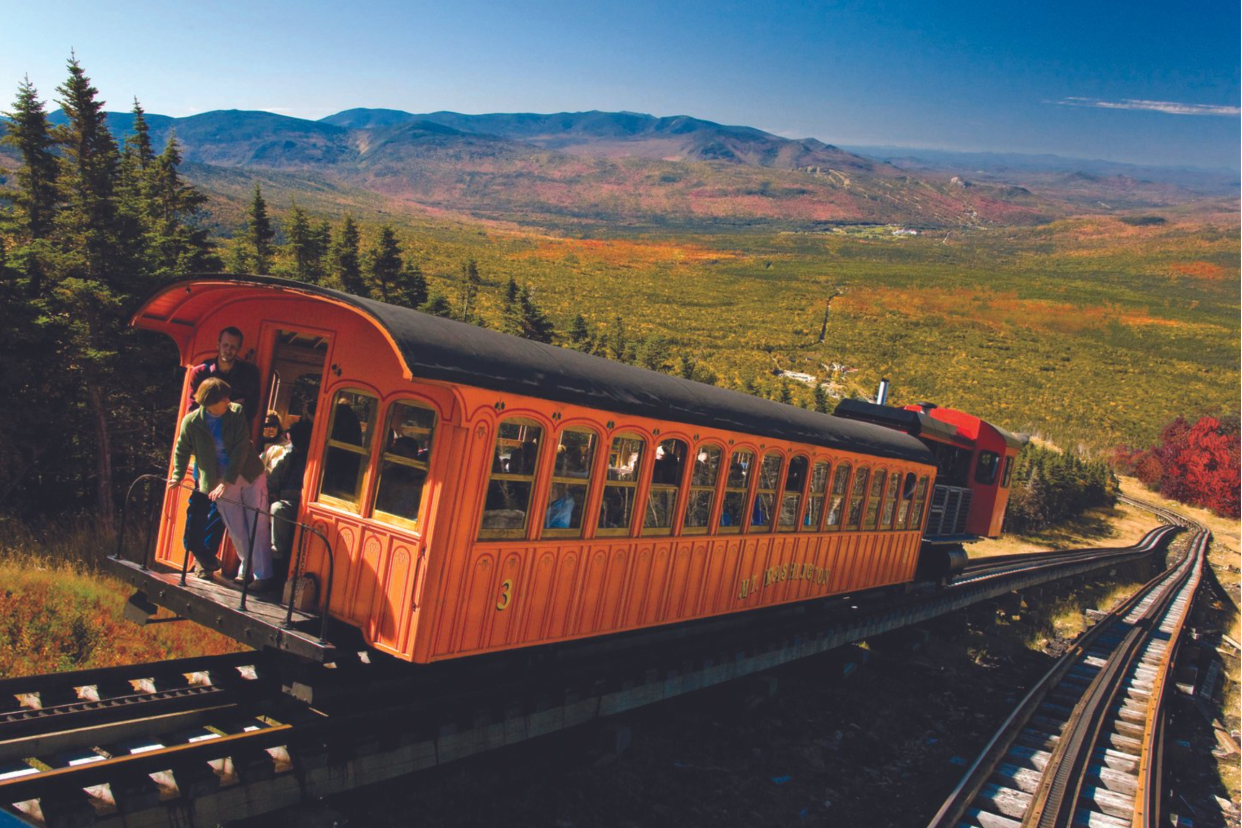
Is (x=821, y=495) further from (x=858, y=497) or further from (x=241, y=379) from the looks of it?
(x=241, y=379)

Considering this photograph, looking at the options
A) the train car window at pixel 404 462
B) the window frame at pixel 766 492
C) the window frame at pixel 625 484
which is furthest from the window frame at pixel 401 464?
the window frame at pixel 766 492

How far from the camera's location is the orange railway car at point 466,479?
21.9 feet

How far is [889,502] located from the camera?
46.4 ft

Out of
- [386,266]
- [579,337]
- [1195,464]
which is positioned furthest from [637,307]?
[386,266]

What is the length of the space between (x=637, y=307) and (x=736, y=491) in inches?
3132

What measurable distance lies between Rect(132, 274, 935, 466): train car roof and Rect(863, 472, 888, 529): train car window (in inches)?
116

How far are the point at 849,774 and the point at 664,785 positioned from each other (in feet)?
9.36

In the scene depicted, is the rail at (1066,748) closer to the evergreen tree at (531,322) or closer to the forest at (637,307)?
the forest at (637,307)

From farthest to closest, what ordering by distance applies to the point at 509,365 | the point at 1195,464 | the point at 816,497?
the point at 1195,464 → the point at 816,497 → the point at 509,365

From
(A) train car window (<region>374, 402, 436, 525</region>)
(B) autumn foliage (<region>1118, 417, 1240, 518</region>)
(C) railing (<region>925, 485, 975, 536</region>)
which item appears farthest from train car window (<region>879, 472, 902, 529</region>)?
(B) autumn foliage (<region>1118, 417, 1240, 518</region>)

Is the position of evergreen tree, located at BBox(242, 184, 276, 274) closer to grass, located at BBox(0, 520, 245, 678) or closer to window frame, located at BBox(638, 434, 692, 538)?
grass, located at BBox(0, 520, 245, 678)

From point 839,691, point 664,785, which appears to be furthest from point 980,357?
point 664,785

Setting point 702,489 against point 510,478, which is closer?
point 510,478

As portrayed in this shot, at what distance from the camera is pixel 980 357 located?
8881 centimetres
